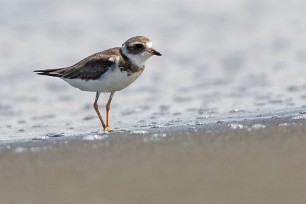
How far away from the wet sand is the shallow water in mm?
986

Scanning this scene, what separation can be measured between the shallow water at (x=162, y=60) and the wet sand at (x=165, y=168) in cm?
99

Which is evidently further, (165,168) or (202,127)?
(202,127)

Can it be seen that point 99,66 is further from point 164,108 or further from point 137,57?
point 164,108

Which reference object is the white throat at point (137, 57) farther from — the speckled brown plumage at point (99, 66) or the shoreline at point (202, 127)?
the shoreline at point (202, 127)

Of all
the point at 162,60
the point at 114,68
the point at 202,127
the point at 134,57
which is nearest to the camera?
the point at 202,127

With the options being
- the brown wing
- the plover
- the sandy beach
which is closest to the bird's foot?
the plover

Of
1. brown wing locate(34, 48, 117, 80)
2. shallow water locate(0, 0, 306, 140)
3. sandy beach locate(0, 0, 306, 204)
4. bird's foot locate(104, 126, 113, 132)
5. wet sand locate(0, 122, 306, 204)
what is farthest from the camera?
shallow water locate(0, 0, 306, 140)

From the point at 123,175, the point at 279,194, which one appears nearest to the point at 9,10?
the point at 123,175

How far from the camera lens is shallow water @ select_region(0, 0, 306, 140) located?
9.83 meters

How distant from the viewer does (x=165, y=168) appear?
21.2 ft

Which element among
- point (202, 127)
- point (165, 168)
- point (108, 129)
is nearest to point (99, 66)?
point (108, 129)

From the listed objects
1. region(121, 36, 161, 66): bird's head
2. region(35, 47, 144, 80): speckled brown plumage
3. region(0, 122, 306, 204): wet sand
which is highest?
region(121, 36, 161, 66): bird's head

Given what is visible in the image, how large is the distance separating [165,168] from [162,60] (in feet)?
23.6

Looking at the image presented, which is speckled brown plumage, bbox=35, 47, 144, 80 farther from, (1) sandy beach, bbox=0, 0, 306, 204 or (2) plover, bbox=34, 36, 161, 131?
(1) sandy beach, bbox=0, 0, 306, 204
